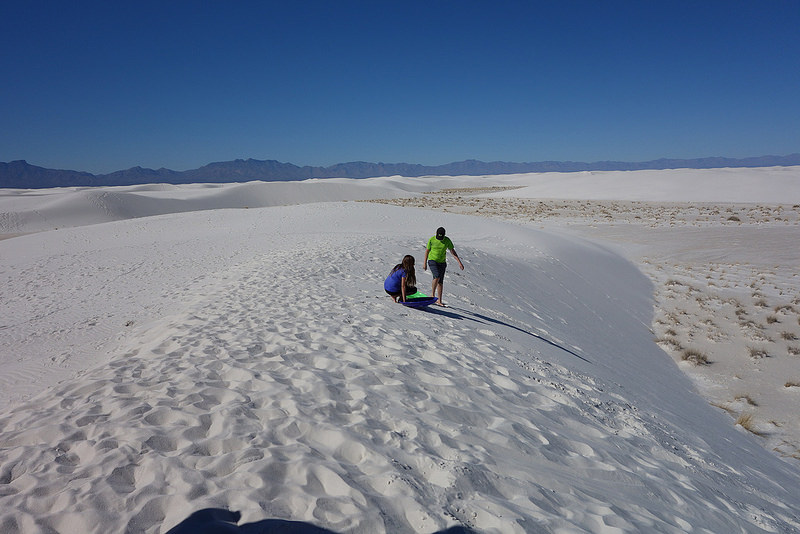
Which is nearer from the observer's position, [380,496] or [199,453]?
Answer: [380,496]

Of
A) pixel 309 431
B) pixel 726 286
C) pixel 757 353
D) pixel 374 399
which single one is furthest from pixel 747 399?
pixel 726 286

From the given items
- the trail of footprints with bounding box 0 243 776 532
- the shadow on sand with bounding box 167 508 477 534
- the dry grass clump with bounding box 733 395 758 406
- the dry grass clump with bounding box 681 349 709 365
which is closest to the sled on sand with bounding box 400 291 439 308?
the trail of footprints with bounding box 0 243 776 532

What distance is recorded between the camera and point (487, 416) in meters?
4.44

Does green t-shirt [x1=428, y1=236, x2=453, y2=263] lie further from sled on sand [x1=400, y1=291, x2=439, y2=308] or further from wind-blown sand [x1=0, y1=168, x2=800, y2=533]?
wind-blown sand [x1=0, y1=168, x2=800, y2=533]

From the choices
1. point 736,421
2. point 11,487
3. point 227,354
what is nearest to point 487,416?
point 227,354

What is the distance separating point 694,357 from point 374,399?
28.3 feet

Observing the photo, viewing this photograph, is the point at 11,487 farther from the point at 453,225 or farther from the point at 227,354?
the point at 453,225

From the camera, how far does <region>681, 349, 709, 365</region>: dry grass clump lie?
949 cm

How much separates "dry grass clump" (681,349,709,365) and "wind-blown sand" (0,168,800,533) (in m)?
0.36

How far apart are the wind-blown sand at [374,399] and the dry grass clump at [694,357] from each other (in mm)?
361

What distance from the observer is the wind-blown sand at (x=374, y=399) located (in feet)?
9.70

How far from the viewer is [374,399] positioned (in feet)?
14.6

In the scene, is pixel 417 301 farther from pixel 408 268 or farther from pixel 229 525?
pixel 229 525

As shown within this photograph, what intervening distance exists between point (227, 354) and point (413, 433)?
2.70m
